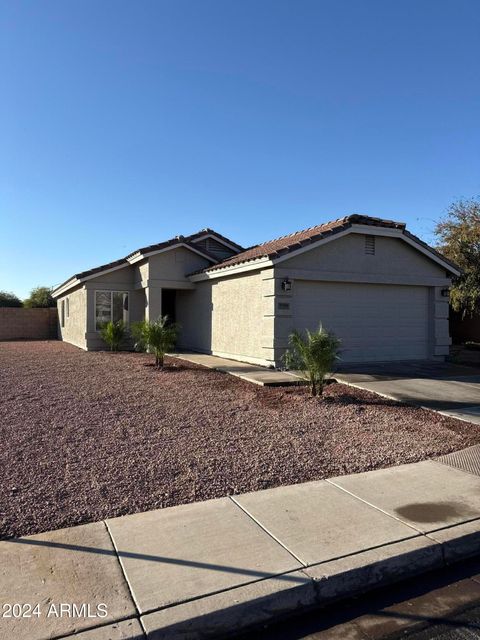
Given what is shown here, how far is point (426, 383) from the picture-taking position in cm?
1070

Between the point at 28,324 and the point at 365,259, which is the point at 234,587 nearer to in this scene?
the point at 365,259

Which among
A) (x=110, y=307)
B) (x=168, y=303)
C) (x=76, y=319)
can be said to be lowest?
(x=76, y=319)

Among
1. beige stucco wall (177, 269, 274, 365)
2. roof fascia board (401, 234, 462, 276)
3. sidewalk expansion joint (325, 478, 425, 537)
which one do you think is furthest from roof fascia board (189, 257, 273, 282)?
sidewalk expansion joint (325, 478, 425, 537)

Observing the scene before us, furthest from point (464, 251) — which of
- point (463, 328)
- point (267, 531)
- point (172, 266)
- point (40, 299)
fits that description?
point (40, 299)

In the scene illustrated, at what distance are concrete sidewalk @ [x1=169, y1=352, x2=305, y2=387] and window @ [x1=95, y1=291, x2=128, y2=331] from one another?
4.77 meters

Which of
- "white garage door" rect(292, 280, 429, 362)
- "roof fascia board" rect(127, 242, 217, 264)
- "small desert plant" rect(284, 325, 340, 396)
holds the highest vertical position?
"roof fascia board" rect(127, 242, 217, 264)

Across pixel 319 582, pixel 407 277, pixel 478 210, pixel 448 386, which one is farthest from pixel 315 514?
pixel 478 210

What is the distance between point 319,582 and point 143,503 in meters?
1.83

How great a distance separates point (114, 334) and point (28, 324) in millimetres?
13371

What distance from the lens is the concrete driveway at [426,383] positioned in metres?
8.56

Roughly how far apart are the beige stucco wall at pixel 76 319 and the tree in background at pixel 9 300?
18.3 meters

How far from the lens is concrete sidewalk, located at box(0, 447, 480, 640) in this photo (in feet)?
9.68

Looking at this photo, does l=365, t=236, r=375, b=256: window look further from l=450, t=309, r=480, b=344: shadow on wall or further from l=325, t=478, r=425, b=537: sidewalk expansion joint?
l=450, t=309, r=480, b=344: shadow on wall

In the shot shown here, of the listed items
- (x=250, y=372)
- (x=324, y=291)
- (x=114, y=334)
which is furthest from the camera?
(x=114, y=334)
